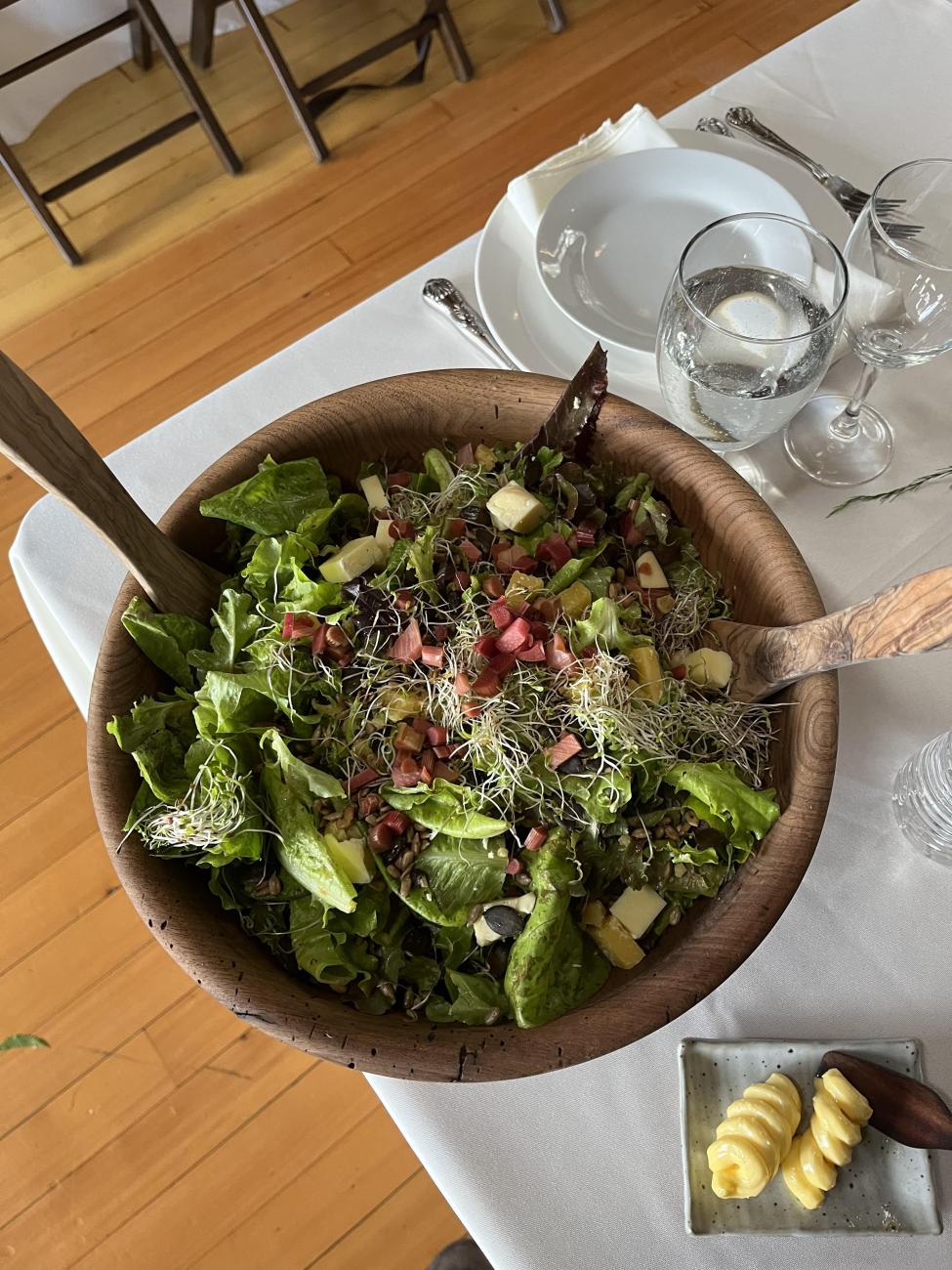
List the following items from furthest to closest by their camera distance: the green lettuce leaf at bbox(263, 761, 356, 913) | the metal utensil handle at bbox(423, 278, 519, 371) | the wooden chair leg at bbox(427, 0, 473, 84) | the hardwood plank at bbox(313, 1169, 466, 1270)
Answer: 1. the wooden chair leg at bbox(427, 0, 473, 84)
2. the hardwood plank at bbox(313, 1169, 466, 1270)
3. the metal utensil handle at bbox(423, 278, 519, 371)
4. the green lettuce leaf at bbox(263, 761, 356, 913)

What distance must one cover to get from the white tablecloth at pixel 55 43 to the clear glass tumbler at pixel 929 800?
2.41m

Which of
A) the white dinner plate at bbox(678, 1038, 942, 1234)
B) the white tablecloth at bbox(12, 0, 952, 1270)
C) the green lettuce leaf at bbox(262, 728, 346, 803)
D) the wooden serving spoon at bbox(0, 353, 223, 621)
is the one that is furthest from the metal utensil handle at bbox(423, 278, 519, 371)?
the white dinner plate at bbox(678, 1038, 942, 1234)

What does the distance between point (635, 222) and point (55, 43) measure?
75.2 inches

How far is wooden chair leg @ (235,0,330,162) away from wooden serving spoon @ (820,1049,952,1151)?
207 cm

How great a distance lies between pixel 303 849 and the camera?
71 centimetres

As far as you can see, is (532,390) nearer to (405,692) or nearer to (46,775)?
(405,692)

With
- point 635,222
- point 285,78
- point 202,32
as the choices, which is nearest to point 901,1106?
point 635,222

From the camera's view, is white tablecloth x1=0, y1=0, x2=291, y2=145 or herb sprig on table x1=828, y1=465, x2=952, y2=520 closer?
herb sprig on table x1=828, y1=465, x2=952, y2=520

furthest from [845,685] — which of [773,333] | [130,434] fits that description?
[130,434]

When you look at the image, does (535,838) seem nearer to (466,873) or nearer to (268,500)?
(466,873)

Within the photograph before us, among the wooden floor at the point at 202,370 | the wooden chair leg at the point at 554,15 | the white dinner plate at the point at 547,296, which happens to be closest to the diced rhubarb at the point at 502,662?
the white dinner plate at the point at 547,296

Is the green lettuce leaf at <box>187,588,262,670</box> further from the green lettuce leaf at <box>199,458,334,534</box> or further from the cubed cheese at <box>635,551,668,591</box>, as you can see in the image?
the cubed cheese at <box>635,551,668,591</box>

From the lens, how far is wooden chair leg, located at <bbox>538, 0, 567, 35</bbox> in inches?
85.7

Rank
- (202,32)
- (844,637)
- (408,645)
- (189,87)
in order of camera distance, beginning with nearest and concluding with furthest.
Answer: (844,637) < (408,645) < (189,87) < (202,32)
